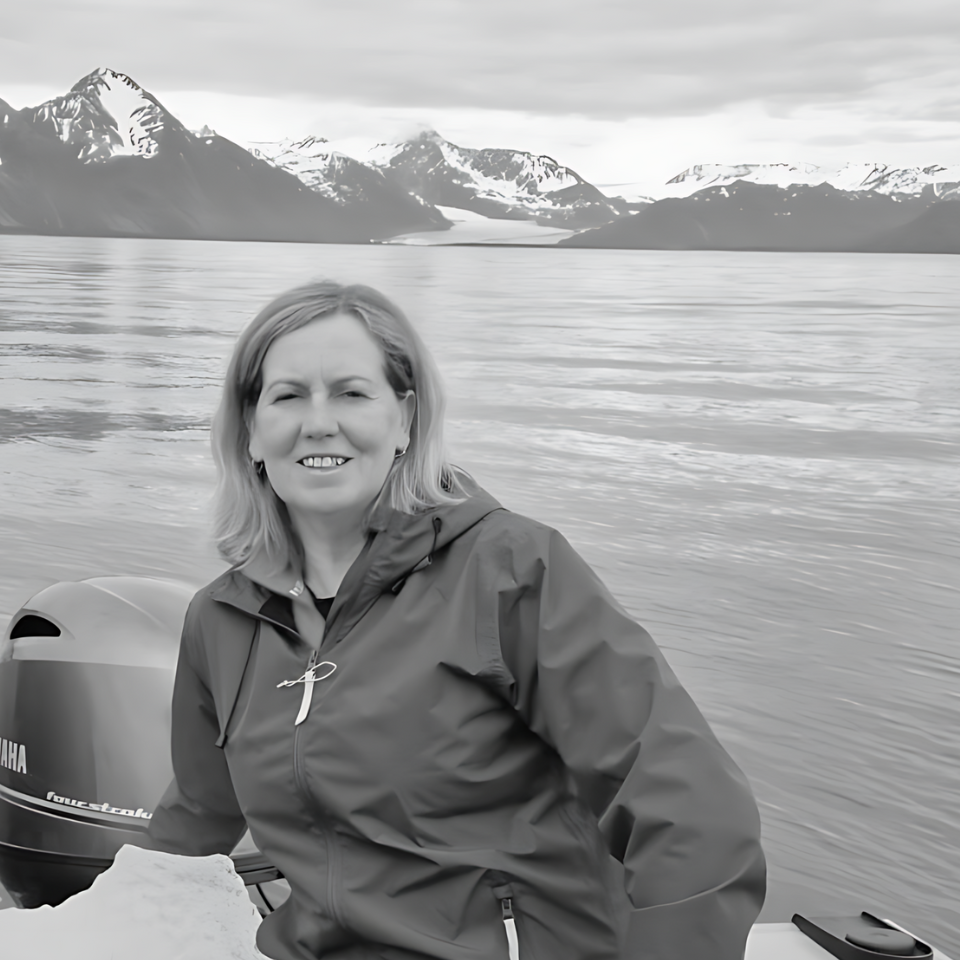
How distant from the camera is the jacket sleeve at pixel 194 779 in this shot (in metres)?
1.83

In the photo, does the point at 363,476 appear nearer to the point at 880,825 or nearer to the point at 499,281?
the point at 880,825

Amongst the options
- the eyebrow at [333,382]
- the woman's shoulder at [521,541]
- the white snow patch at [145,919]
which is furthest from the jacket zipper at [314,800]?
the eyebrow at [333,382]

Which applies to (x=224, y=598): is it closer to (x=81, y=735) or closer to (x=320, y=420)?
(x=320, y=420)

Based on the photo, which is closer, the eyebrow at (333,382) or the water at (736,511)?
the eyebrow at (333,382)

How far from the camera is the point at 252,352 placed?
1.74 m

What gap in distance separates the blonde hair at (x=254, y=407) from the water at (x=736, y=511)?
0.66ft

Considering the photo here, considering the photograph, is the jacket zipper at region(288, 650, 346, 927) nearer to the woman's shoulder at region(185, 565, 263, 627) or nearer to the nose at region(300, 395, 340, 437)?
the woman's shoulder at region(185, 565, 263, 627)

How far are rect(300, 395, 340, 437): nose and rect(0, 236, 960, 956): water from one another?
0.28m

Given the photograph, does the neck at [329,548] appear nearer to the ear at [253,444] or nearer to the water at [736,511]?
the ear at [253,444]

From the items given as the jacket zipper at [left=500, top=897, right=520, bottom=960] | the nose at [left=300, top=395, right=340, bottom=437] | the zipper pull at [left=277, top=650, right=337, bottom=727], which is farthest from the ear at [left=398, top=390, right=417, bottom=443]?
the jacket zipper at [left=500, top=897, right=520, bottom=960]

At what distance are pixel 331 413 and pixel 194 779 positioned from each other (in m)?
0.60

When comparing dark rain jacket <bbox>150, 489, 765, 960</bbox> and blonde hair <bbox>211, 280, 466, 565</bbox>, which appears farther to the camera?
blonde hair <bbox>211, 280, 466, 565</bbox>

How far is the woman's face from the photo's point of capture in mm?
1674

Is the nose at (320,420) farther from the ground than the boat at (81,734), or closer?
farther from the ground
